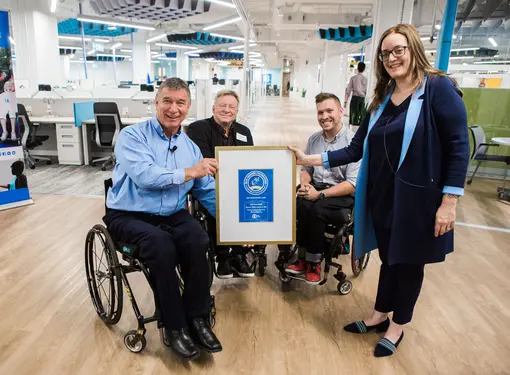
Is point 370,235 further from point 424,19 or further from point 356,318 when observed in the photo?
point 424,19

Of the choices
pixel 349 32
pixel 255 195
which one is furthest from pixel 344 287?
pixel 349 32

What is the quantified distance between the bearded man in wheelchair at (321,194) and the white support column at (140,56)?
16.5 metres

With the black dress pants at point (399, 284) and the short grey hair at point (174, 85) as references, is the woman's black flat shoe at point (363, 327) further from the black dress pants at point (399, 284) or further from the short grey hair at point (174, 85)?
the short grey hair at point (174, 85)

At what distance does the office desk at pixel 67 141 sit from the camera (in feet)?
21.0

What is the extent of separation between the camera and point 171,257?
189cm

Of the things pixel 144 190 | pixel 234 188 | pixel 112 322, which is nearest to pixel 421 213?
pixel 234 188

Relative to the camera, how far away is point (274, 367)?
1.99 m

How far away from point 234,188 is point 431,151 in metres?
1.07

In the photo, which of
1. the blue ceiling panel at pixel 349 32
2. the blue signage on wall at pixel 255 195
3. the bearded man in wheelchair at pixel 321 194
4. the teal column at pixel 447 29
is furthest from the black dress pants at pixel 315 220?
the blue ceiling panel at pixel 349 32

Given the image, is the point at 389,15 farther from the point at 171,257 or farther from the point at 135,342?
the point at 135,342

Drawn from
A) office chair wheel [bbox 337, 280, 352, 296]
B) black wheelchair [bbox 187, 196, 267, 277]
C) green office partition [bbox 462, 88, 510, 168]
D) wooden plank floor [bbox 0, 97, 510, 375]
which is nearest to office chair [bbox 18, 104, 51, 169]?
wooden plank floor [bbox 0, 97, 510, 375]

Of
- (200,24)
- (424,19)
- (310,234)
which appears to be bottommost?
(310,234)

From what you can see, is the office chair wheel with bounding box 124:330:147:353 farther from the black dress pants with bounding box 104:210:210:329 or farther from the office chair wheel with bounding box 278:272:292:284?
the office chair wheel with bounding box 278:272:292:284

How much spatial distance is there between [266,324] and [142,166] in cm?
118
